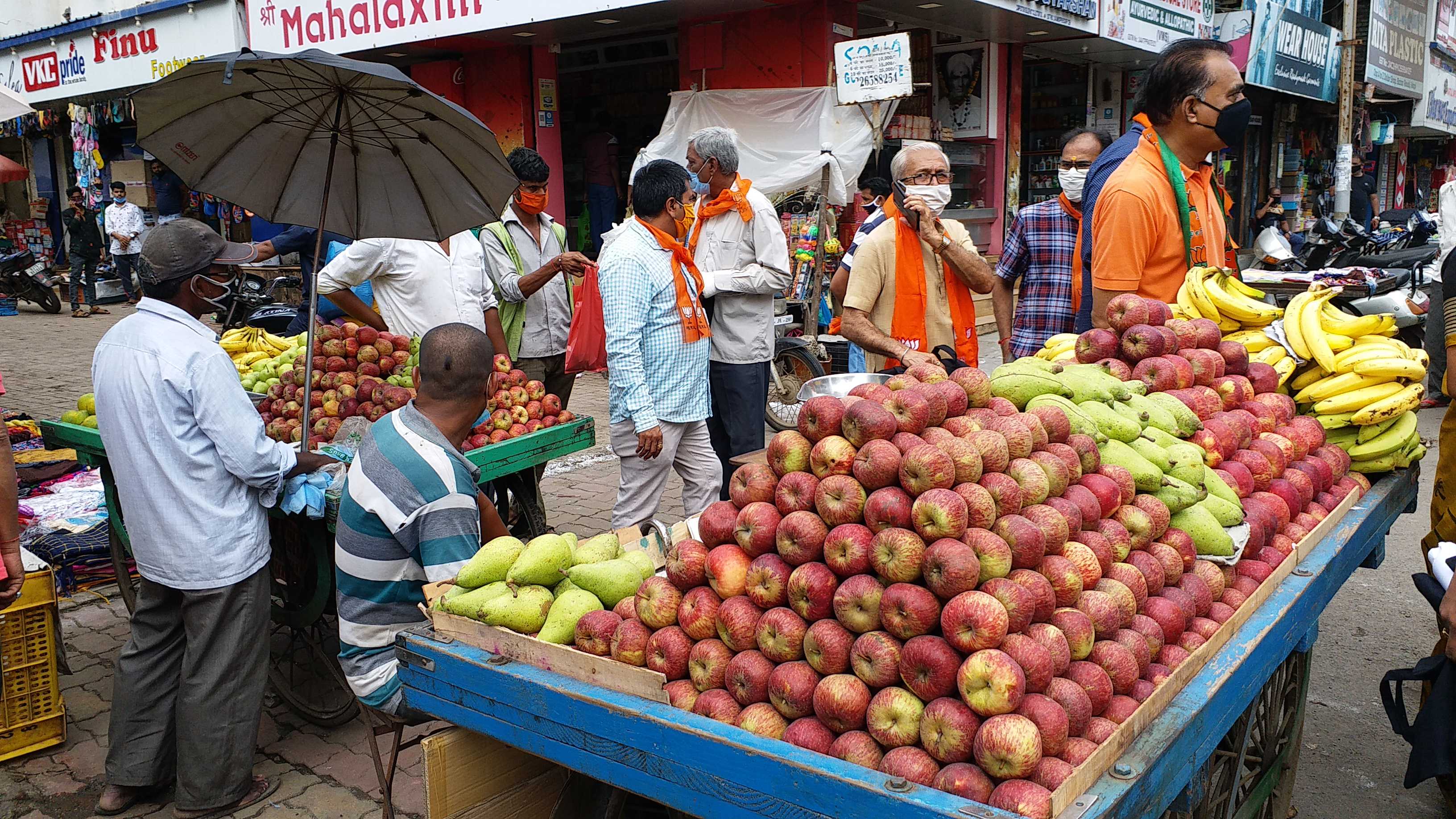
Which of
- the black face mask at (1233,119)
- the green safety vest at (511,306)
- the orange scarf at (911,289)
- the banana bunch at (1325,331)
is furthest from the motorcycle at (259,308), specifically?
the banana bunch at (1325,331)

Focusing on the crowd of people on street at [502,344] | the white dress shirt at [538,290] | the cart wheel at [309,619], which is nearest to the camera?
the crowd of people on street at [502,344]

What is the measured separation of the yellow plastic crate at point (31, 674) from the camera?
370cm

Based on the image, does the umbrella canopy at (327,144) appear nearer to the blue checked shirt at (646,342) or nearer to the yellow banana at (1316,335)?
the blue checked shirt at (646,342)

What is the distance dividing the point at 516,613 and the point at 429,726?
1.60 meters

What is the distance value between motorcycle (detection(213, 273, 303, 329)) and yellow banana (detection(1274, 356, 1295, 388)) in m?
6.04

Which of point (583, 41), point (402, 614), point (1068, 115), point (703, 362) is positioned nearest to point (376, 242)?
point (703, 362)

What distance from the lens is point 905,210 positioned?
180 inches

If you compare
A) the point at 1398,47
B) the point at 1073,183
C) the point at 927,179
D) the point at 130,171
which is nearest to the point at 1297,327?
the point at 1073,183

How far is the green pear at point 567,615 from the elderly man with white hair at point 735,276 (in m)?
3.08

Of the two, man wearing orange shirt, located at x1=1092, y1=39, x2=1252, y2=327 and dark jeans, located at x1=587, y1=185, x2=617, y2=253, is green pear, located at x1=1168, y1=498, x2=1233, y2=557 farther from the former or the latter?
dark jeans, located at x1=587, y1=185, x2=617, y2=253

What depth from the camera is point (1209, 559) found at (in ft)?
8.27

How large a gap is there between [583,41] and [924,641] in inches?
486

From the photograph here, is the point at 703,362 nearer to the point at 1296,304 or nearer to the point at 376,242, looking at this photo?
the point at 376,242

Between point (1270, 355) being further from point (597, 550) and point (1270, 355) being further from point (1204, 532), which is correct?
point (597, 550)
